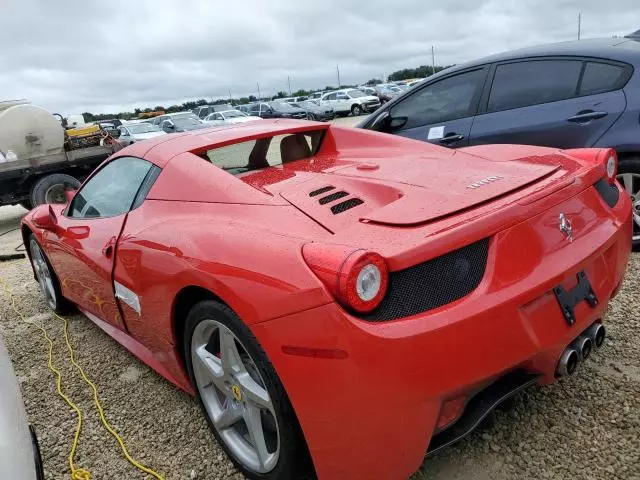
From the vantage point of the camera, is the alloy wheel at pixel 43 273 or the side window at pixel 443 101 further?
the side window at pixel 443 101

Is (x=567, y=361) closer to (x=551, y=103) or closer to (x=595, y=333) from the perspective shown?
(x=595, y=333)

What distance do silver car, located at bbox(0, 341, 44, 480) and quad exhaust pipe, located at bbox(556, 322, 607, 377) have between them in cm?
167

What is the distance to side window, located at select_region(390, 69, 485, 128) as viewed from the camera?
4.38m

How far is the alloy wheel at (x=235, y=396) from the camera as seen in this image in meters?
1.89

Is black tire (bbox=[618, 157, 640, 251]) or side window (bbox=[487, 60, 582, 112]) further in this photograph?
side window (bbox=[487, 60, 582, 112])

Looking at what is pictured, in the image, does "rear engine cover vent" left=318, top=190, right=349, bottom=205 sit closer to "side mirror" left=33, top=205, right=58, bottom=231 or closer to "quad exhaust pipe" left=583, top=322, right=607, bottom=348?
"quad exhaust pipe" left=583, top=322, right=607, bottom=348

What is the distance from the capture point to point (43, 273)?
4.19 meters

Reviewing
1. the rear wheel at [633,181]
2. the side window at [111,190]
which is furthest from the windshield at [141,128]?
the rear wheel at [633,181]

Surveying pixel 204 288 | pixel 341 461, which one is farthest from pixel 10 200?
pixel 341 461

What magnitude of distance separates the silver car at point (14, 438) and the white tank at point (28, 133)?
29.1 feet

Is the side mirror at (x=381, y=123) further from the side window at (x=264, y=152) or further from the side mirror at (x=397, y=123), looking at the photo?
the side window at (x=264, y=152)

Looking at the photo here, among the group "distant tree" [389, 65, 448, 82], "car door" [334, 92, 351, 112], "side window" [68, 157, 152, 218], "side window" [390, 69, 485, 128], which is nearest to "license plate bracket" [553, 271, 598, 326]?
"side window" [68, 157, 152, 218]

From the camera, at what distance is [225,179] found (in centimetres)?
219

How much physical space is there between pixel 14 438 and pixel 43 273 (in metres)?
3.09
